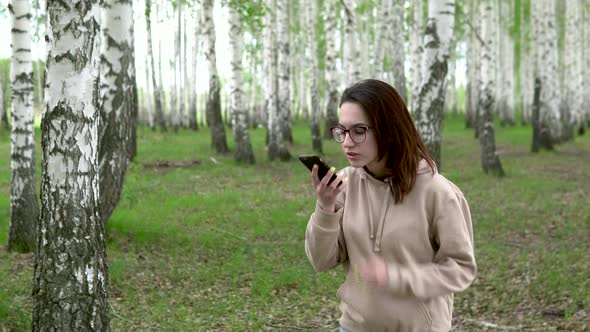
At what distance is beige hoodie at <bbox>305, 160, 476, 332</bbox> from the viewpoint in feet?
7.72

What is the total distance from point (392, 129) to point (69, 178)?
2.74 meters

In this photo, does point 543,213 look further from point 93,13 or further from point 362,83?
point 362,83

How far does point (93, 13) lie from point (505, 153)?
59.5 ft

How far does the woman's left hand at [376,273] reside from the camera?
7.64 feet

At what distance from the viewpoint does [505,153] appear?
20.7 metres

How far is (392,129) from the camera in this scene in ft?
7.84

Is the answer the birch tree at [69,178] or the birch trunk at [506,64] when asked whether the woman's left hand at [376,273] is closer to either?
the birch tree at [69,178]

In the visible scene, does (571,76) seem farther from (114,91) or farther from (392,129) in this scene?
(392,129)

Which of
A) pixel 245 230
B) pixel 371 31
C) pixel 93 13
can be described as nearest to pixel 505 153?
pixel 245 230

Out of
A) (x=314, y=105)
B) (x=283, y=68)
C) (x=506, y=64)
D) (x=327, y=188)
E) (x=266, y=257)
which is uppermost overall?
(x=506, y=64)

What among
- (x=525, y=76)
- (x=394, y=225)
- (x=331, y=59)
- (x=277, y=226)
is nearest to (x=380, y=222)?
(x=394, y=225)

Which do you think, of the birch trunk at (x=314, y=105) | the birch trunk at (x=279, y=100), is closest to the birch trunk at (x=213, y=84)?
the birch trunk at (x=279, y=100)

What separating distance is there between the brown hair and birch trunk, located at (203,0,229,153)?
16.4 metres

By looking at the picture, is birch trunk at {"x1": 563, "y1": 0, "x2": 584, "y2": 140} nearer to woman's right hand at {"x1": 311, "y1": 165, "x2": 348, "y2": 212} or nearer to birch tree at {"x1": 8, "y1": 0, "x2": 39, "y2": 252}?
birch tree at {"x1": 8, "y1": 0, "x2": 39, "y2": 252}
